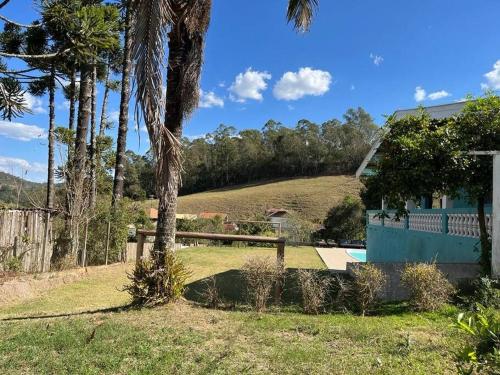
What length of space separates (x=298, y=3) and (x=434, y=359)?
7562 millimetres

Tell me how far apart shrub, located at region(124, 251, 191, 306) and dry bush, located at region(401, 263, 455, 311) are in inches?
149

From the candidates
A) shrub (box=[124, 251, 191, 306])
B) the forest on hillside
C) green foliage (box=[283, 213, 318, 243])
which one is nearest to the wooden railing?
shrub (box=[124, 251, 191, 306])

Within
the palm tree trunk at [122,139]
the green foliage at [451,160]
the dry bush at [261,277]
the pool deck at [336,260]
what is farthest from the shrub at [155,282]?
the palm tree trunk at [122,139]

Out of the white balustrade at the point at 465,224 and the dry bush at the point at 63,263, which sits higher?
the white balustrade at the point at 465,224

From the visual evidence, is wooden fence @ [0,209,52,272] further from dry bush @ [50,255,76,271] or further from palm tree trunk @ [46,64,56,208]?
palm tree trunk @ [46,64,56,208]

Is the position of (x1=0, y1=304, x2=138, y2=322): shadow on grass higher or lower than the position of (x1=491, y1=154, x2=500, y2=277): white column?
lower

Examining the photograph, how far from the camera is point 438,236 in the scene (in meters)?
9.98

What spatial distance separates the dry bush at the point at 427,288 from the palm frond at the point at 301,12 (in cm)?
569

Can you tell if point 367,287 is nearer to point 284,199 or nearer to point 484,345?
point 484,345

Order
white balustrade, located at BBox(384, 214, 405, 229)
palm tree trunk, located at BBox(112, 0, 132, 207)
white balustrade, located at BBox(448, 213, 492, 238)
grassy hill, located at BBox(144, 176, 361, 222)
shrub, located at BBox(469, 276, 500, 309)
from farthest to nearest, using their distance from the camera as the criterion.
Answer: grassy hill, located at BBox(144, 176, 361, 222) → palm tree trunk, located at BBox(112, 0, 132, 207) → white balustrade, located at BBox(384, 214, 405, 229) → white balustrade, located at BBox(448, 213, 492, 238) → shrub, located at BBox(469, 276, 500, 309)

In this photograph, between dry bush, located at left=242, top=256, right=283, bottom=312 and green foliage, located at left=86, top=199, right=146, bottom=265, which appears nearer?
dry bush, located at left=242, top=256, right=283, bottom=312

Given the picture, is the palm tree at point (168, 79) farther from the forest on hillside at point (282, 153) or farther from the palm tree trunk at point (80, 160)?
the forest on hillside at point (282, 153)

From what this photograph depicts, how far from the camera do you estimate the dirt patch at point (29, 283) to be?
8.76 meters

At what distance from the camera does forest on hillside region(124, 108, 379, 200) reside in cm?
8950
